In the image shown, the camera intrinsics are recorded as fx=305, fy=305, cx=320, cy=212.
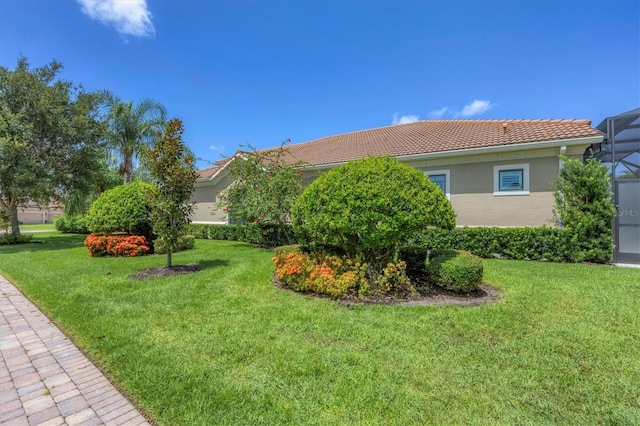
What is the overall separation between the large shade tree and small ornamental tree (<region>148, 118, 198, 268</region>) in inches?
419

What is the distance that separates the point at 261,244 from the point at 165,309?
9.30 meters

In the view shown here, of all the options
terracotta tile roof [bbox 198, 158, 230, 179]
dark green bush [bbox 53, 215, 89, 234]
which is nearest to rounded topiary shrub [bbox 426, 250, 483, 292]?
terracotta tile roof [bbox 198, 158, 230, 179]

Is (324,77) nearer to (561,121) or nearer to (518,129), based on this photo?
(518,129)

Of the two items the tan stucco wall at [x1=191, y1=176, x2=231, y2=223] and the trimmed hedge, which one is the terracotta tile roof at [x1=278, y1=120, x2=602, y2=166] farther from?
the tan stucco wall at [x1=191, y1=176, x2=231, y2=223]

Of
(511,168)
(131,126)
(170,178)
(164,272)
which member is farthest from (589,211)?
(131,126)

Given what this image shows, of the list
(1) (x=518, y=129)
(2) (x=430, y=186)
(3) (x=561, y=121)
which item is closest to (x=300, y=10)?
(2) (x=430, y=186)

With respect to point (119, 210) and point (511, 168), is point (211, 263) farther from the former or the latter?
point (511, 168)

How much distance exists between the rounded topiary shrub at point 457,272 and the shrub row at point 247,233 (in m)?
8.33

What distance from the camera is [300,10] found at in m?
10.7

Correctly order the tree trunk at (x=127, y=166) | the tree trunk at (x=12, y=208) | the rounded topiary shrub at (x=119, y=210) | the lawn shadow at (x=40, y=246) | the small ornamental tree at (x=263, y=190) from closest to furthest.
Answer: the rounded topiary shrub at (x=119, y=210)
the small ornamental tree at (x=263, y=190)
the lawn shadow at (x=40, y=246)
the tree trunk at (x=12, y=208)
the tree trunk at (x=127, y=166)

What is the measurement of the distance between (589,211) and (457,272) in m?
6.19

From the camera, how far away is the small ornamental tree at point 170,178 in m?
7.77

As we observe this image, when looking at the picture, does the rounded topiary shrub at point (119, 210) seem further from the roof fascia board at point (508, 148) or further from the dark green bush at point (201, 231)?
the roof fascia board at point (508, 148)

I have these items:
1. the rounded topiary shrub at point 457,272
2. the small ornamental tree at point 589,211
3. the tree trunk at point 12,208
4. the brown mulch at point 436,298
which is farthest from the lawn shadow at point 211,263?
the tree trunk at point 12,208
